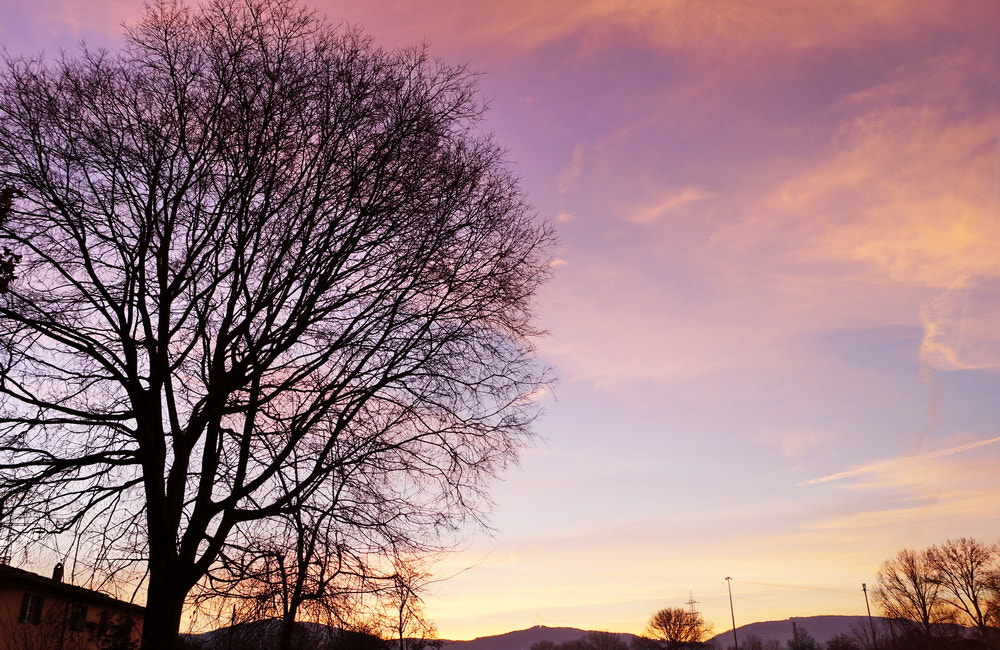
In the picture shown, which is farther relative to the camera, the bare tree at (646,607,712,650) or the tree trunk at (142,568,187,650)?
the bare tree at (646,607,712,650)

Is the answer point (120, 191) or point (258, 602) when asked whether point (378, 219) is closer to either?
point (120, 191)

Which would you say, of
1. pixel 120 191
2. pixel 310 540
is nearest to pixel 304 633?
pixel 310 540

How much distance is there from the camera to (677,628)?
101625 mm

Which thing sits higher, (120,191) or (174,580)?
(120,191)

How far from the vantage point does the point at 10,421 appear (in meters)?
6.67

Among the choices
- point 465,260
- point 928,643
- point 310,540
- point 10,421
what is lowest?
point 928,643

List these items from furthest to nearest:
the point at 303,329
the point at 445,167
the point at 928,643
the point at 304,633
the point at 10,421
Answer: the point at 928,643 → the point at 445,167 → the point at 303,329 → the point at 304,633 → the point at 10,421

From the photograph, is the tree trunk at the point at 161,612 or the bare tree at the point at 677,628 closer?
the tree trunk at the point at 161,612

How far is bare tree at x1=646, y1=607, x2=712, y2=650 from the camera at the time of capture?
328ft

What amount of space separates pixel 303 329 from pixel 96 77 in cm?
381

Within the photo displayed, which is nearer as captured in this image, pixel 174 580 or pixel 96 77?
pixel 174 580

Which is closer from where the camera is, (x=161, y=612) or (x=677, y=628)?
(x=161, y=612)

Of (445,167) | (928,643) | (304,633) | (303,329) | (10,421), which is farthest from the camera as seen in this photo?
(928,643)

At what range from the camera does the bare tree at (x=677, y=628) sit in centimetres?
9994
